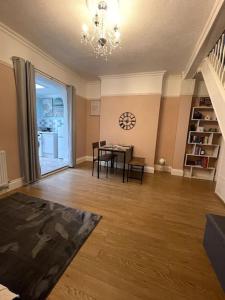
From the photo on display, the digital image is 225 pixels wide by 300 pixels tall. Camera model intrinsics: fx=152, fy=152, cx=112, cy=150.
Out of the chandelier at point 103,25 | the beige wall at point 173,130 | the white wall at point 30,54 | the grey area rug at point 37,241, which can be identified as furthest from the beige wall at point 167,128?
the grey area rug at point 37,241

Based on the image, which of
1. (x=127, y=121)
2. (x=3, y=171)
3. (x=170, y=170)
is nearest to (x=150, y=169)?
(x=170, y=170)

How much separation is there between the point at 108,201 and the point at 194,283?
156 cm

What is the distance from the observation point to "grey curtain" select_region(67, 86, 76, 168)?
4.16 metres

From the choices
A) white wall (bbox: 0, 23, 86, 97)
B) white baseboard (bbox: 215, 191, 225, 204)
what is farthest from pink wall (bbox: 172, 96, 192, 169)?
white wall (bbox: 0, 23, 86, 97)

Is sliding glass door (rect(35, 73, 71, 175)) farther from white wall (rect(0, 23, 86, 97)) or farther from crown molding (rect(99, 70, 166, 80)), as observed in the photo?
crown molding (rect(99, 70, 166, 80))

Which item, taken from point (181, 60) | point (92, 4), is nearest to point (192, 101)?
point (181, 60)

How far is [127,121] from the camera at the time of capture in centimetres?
447

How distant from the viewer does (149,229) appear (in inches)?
77.3

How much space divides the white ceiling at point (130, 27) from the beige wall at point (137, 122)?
1.03 m

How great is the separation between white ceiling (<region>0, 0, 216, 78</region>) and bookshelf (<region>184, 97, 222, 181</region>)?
48.3 inches

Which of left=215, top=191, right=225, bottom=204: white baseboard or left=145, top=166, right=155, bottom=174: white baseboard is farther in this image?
left=145, top=166, right=155, bottom=174: white baseboard

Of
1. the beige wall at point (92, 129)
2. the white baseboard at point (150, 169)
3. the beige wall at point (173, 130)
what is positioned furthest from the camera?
the beige wall at point (92, 129)

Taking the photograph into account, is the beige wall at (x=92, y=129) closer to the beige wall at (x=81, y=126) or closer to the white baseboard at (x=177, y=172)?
the beige wall at (x=81, y=126)

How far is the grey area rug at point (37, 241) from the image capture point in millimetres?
1240
